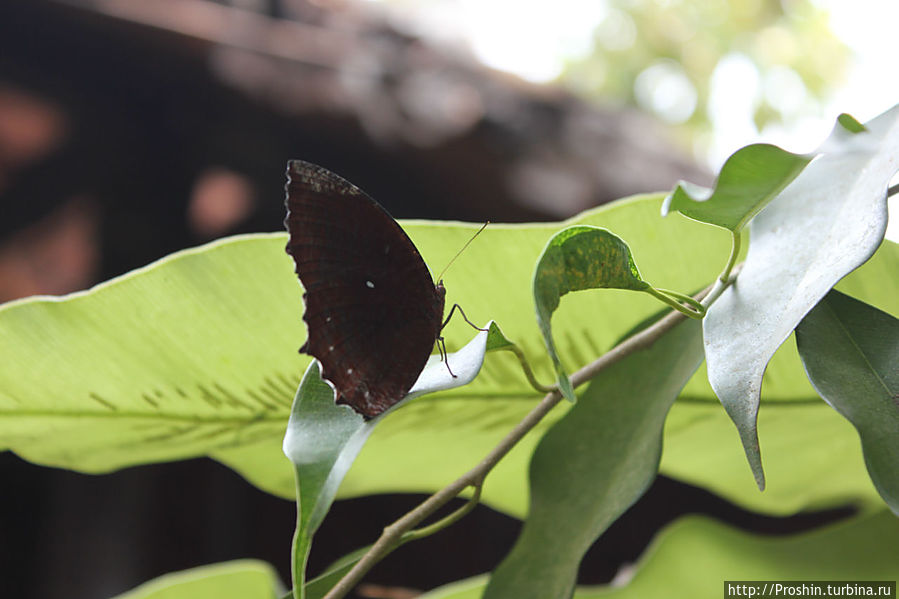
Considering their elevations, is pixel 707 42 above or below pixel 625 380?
above

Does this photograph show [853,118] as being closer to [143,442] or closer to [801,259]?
[801,259]

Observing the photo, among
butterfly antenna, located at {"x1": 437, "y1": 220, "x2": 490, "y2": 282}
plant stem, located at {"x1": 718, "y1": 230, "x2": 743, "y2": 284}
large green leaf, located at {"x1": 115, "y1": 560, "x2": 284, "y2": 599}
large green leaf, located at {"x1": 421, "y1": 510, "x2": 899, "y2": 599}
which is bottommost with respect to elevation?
large green leaf, located at {"x1": 115, "y1": 560, "x2": 284, "y2": 599}

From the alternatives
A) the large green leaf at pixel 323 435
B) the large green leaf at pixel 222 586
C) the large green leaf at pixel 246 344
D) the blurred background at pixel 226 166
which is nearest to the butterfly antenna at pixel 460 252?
the large green leaf at pixel 246 344

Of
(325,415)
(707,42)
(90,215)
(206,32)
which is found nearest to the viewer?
(325,415)

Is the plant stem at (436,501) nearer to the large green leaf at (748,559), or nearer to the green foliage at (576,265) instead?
the green foliage at (576,265)

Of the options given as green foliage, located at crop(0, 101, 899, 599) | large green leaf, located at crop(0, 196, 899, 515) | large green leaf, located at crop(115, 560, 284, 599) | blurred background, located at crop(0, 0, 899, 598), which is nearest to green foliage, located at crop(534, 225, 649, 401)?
green foliage, located at crop(0, 101, 899, 599)

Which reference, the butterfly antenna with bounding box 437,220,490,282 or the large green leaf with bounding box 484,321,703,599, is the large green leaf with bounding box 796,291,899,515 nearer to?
the large green leaf with bounding box 484,321,703,599

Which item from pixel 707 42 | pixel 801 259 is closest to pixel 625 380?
pixel 801 259

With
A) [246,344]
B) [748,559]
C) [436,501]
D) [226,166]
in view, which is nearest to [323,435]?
[436,501]
